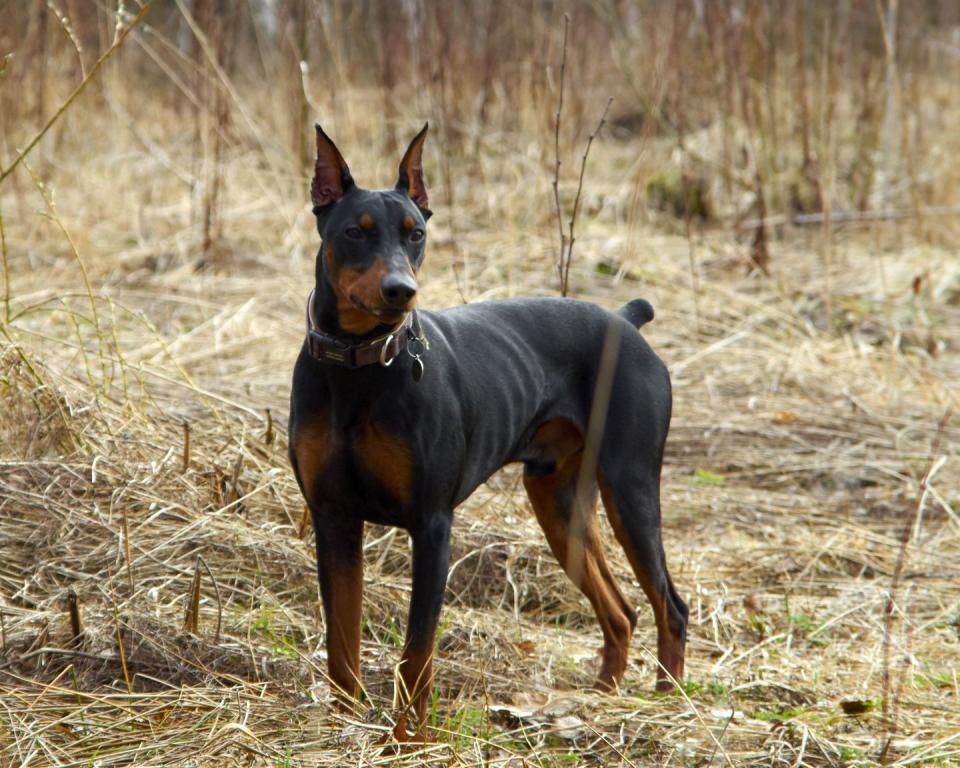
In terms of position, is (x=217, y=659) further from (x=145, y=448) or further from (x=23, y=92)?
(x=23, y=92)

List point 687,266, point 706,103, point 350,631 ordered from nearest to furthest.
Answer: point 350,631 → point 687,266 → point 706,103

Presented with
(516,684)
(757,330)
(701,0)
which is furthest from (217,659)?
(701,0)

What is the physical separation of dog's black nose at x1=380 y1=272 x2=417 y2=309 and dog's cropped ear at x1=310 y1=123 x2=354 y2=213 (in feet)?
1.46

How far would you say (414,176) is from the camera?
3.11m

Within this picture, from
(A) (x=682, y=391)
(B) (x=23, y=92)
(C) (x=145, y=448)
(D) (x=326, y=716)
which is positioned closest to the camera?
(D) (x=326, y=716)

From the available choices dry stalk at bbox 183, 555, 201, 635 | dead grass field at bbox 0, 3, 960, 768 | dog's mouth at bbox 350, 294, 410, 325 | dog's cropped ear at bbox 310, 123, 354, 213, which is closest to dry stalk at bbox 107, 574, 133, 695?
dead grass field at bbox 0, 3, 960, 768

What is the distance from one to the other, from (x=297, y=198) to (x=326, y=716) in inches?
215

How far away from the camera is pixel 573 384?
3598mm

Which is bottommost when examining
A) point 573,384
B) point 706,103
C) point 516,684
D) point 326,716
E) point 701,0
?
point 516,684

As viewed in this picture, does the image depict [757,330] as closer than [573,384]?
No

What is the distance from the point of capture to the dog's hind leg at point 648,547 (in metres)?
3.54

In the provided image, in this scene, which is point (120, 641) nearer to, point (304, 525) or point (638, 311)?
point (304, 525)

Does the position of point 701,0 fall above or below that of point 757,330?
above

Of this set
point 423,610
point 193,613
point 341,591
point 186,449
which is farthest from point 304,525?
point 423,610
